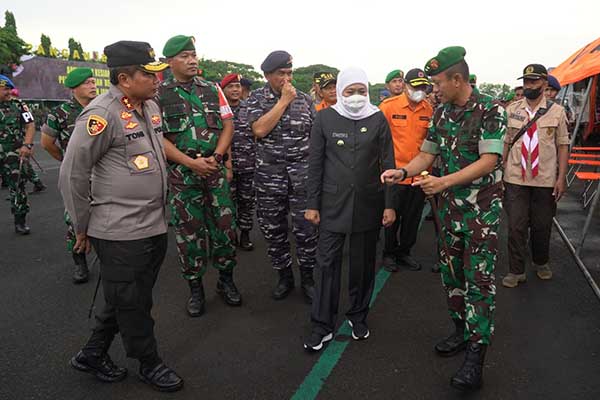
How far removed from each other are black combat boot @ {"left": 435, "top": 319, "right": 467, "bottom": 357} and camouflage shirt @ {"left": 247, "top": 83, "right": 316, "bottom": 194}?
164cm

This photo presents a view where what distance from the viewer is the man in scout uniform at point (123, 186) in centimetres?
216

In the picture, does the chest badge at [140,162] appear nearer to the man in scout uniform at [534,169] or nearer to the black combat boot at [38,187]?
the man in scout uniform at [534,169]

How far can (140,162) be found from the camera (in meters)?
2.31

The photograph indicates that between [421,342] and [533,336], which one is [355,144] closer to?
[421,342]

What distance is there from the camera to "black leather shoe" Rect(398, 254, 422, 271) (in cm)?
450

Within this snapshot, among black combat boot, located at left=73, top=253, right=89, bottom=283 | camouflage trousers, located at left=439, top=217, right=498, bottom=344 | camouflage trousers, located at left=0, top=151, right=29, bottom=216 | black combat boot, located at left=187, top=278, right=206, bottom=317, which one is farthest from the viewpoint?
camouflage trousers, located at left=0, top=151, right=29, bottom=216

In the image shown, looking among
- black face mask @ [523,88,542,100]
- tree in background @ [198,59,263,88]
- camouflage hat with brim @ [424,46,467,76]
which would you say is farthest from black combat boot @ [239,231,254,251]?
tree in background @ [198,59,263,88]

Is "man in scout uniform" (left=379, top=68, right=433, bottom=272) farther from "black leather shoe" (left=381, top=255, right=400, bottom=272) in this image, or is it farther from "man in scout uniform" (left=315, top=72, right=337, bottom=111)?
"man in scout uniform" (left=315, top=72, right=337, bottom=111)

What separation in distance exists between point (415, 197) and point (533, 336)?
1.76m

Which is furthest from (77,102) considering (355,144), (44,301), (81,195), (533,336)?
(533,336)

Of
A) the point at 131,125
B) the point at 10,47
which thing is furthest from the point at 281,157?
the point at 10,47

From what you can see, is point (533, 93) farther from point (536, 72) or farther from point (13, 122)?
point (13, 122)

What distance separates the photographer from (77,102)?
414 cm

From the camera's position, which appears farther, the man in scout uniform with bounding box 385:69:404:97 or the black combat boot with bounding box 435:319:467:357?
the man in scout uniform with bounding box 385:69:404:97
